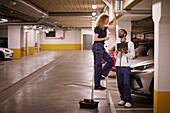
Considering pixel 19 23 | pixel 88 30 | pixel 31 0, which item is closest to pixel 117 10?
pixel 31 0

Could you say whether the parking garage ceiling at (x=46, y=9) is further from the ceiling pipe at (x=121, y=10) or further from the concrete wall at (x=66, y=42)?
the concrete wall at (x=66, y=42)

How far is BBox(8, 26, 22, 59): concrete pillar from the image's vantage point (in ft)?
72.7

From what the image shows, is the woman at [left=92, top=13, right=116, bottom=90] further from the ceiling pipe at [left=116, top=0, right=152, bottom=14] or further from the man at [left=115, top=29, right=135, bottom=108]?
the ceiling pipe at [left=116, top=0, right=152, bottom=14]

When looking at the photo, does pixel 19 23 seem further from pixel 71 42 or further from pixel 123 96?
pixel 71 42

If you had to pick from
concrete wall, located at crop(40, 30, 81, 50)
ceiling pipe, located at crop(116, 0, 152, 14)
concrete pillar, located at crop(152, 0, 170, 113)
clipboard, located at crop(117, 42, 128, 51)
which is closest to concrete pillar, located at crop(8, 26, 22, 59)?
ceiling pipe, located at crop(116, 0, 152, 14)

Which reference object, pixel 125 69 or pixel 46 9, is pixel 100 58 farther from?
pixel 46 9

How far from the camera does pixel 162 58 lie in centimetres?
443

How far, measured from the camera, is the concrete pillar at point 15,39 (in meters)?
22.2

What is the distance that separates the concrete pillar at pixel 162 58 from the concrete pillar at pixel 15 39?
63.1 feet

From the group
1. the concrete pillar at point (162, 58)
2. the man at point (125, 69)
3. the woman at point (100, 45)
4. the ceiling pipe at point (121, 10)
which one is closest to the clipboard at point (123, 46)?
the man at point (125, 69)

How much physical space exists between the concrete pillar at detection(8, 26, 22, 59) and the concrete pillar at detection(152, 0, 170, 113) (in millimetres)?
19221

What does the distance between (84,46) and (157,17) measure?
39.6 metres

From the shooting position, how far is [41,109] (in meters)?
5.63

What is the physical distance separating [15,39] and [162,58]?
19.7 meters
